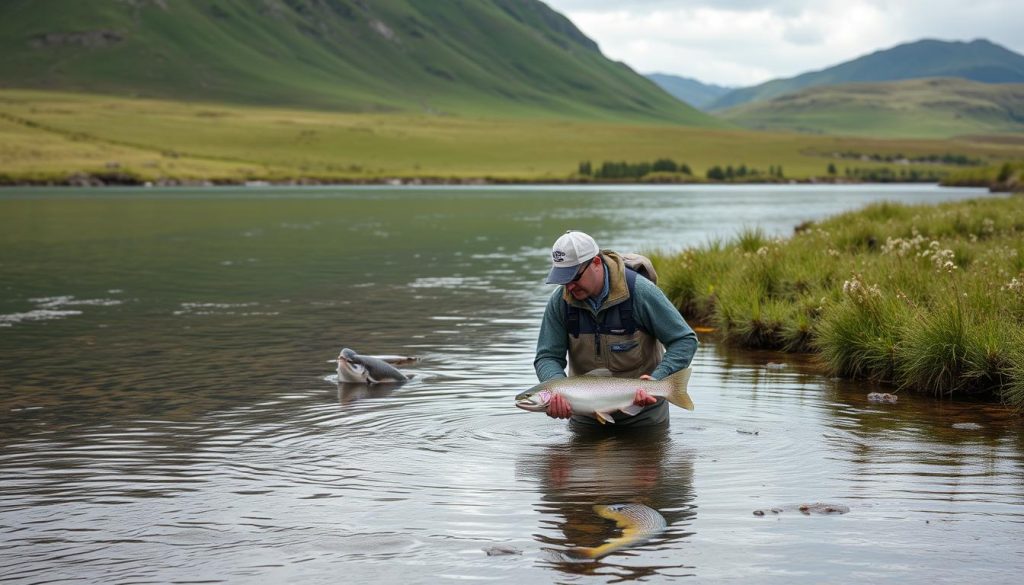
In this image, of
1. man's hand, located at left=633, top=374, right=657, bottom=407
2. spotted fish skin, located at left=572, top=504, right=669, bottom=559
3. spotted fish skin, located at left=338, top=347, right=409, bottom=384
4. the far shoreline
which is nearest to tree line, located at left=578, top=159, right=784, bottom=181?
the far shoreline

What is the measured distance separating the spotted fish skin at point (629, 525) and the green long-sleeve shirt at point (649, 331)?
5.94ft

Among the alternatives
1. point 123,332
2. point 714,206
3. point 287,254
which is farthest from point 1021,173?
point 123,332

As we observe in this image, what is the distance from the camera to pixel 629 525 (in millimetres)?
8898

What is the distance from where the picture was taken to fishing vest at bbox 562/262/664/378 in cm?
1130

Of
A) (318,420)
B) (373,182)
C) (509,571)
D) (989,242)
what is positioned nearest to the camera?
(509,571)

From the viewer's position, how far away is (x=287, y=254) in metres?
39.9

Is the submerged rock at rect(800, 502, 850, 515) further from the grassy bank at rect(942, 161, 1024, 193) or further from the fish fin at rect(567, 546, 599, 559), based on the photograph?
the grassy bank at rect(942, 161, 1024, 193)

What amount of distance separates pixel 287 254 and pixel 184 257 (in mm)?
3400

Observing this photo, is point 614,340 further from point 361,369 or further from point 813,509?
point 361,369

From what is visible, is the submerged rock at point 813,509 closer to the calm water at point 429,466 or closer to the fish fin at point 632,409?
the calm water at point 429,466

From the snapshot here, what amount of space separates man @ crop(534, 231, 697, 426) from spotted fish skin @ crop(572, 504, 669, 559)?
143 centimetres

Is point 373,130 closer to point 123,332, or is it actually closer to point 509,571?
point 123,332

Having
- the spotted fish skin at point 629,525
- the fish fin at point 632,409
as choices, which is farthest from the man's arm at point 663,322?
the spotted fish skin at point 629,525

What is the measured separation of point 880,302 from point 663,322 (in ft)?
17.8
